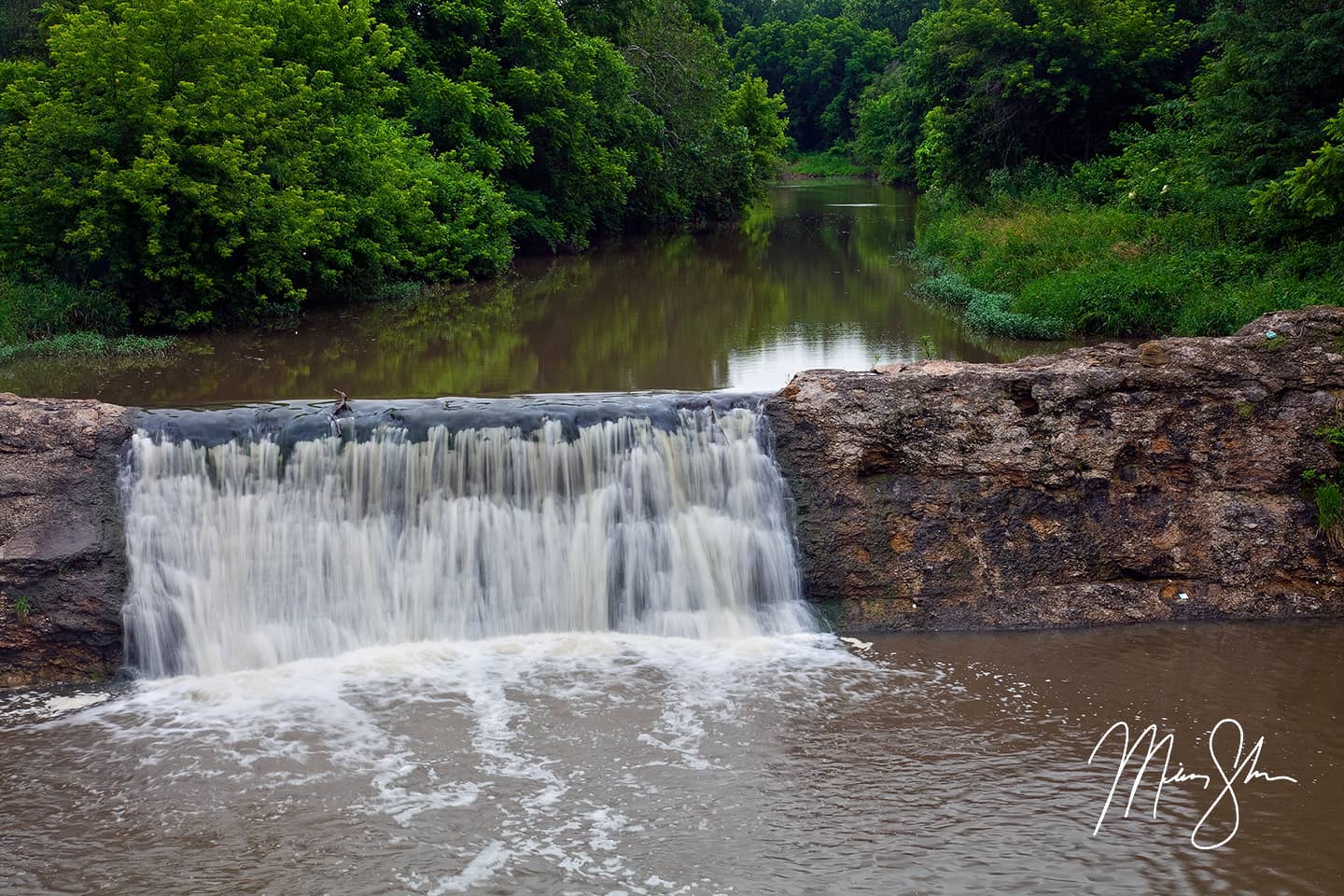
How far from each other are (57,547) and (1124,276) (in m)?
15.0

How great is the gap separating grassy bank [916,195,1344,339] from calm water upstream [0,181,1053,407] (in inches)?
40.9

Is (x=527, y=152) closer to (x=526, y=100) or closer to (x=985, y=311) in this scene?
(x=526, y=100)

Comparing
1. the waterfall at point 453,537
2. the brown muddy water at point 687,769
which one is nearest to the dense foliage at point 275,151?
the waterfall at point 453,537

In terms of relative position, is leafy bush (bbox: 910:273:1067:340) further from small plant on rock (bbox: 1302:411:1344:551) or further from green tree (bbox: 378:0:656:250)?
green tree (bbox: 378:0:656:250)

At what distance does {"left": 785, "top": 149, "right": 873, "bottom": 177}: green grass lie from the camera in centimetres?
8506

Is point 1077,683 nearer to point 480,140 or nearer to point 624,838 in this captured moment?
point 624,838

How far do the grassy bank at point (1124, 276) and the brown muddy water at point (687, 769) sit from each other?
24.5ft

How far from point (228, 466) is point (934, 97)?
27820mm

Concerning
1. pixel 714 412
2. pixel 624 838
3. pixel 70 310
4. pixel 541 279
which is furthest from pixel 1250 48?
pixel 70 310

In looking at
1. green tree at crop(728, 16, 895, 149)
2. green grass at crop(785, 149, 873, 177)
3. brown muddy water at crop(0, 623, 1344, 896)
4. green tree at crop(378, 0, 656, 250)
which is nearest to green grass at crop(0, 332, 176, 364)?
brown muddy water at crop(0, 623, 1344, 896)

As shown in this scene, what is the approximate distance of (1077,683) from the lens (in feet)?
31.5

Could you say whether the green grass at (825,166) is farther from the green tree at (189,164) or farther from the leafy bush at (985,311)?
the green tree at (189,164)

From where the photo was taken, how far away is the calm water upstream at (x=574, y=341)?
16.0 m
